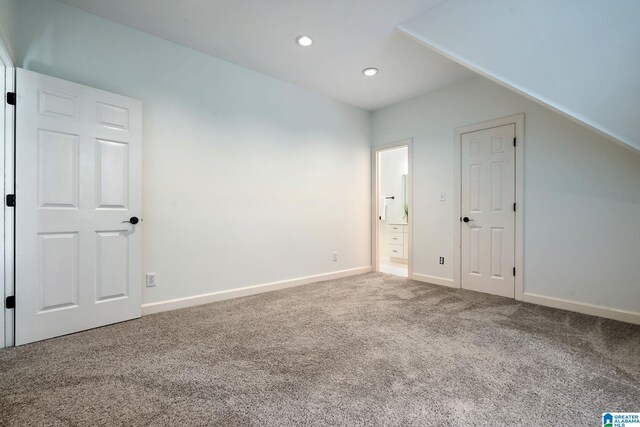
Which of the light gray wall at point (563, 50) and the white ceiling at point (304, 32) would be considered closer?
the light gray wall at point (563, 50)

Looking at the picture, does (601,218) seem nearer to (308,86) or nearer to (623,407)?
(623,407)

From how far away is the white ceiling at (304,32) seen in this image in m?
2.43

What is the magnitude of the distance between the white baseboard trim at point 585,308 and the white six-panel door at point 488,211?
0.23 metres

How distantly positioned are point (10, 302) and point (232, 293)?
68.6 inches

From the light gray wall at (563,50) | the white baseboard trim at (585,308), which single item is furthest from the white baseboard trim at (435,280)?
the light gray wall at (563,50)

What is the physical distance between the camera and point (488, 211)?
3557 millimetres

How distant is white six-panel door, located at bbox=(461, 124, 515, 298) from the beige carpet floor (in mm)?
715

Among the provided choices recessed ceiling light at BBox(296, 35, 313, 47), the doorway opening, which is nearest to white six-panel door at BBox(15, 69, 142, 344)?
recessed ceiling light at BBox(296, 35, 313, 47)

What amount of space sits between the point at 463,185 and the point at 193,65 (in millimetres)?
3477

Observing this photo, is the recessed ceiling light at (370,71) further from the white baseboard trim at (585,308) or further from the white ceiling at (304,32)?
the white baseboard trim at (585,308)

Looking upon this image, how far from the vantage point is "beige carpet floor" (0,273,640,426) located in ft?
4.61

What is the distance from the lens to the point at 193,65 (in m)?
3.07

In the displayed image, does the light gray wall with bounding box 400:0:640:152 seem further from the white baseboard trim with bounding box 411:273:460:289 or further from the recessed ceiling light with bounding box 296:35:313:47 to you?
the white baseboard trim with bounding box 411:273:460:289

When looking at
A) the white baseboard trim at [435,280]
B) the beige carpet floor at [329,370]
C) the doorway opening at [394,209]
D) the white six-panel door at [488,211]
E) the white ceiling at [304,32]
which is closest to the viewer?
the beige carpet floor at [329,370]
